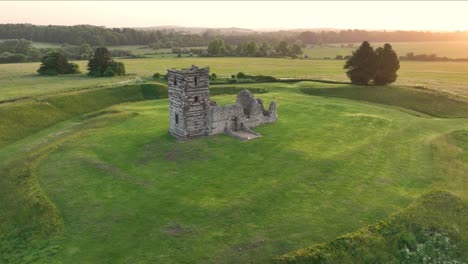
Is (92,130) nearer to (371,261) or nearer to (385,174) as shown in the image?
(385,174)

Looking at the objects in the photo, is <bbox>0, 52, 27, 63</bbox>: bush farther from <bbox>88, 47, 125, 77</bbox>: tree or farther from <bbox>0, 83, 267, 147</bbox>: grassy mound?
<bbox>0, 83, 267, 147</bbox>: grassy mound

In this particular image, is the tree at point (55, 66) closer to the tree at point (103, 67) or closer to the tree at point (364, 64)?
the tree at point (103, 67)

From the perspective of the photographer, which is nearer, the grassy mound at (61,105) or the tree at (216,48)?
the grassy mound at (61,105)

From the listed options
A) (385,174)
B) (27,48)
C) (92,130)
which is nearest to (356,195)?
(385,174)

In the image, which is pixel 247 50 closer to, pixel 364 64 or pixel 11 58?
pixel 11 58

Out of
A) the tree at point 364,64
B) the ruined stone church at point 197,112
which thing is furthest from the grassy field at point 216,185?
the tree at point 364,64

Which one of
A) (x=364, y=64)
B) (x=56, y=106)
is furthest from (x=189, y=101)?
(x=364, y=64)
